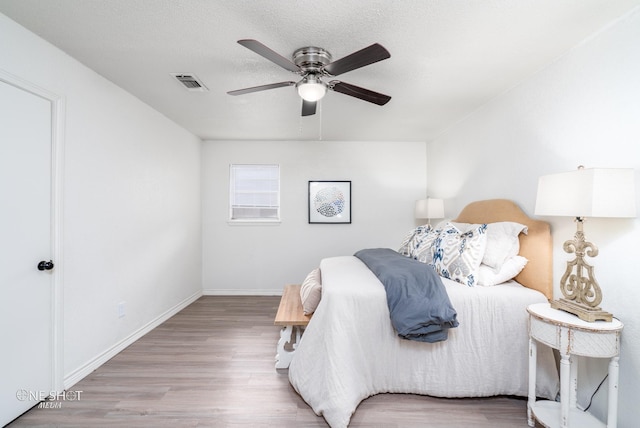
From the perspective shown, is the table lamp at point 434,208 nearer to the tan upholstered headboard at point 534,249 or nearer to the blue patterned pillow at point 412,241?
the blue patterned pillow at point 412,241

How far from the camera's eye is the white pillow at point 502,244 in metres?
2.19

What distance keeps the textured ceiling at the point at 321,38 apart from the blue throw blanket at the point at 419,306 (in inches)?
61.4

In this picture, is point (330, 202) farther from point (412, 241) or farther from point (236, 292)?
point (236, 292)

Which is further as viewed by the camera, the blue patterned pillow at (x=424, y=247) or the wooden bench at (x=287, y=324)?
the blue patterned pillow at (x=424, y=247)

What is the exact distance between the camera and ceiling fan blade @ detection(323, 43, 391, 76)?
1.53 m

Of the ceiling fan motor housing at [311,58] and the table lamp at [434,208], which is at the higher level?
the ceiling fan motor housing at [311,58]

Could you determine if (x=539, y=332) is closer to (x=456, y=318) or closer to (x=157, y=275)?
(x=456, y=318)

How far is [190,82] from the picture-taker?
8.07 feet

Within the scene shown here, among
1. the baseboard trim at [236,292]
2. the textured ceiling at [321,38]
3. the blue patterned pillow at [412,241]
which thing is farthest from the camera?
the baseboard trim at [236,292]

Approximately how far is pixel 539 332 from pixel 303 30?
224cm

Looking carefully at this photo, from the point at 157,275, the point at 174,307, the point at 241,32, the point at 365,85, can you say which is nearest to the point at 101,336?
the point at 157,275

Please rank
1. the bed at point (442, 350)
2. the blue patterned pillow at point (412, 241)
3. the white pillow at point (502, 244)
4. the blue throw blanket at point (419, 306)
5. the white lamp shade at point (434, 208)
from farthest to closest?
the white lamp shade at point (434, 208)
the blue patterned pillow at point (412, 241)
the white pillow at point (502, 244)
the bed at point (442, 350)
the blue throw blanket at point (419, 306)

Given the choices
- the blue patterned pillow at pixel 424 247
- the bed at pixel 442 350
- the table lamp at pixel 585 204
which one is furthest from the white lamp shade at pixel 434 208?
the table lamp at pixel 585 204

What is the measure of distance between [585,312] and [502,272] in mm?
613
